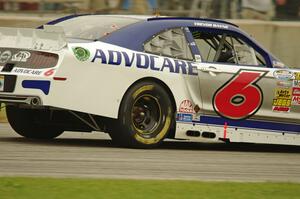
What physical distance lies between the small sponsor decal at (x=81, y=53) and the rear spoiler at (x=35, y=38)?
0.16m

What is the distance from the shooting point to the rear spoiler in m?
9.53

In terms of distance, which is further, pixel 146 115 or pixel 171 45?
pixel 171 45

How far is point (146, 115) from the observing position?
33.2ft

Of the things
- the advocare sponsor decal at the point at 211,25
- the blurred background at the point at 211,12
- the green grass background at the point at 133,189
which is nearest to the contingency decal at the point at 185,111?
the advocare sponsor decal at the point at 211,25

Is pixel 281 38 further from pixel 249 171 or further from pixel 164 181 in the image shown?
pixel 164 181

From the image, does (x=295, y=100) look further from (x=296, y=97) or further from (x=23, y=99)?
(x=23, y=99)

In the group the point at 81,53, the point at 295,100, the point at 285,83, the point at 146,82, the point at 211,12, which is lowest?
the point at 295,100

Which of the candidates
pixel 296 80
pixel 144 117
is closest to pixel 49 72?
pixel 144 117

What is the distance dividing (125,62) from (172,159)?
1.22 meters

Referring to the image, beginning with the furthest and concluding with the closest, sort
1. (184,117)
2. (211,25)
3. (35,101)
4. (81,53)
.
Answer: (211,25) → (184,117) → (81,53) → (35,101)

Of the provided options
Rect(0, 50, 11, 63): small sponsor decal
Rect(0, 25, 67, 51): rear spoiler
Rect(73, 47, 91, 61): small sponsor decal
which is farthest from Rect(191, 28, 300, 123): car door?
Rect(0, 50, 11, 63): small sponsor decal

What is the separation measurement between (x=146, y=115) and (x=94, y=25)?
123 centimetres

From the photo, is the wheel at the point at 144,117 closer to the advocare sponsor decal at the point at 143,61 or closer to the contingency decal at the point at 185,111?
the contingency decal at the point at 185,111

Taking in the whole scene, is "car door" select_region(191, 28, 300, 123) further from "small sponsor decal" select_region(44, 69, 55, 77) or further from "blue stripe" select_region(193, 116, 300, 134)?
"small sponsor decal" select_region(44, 69, 55, 77)
